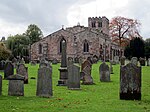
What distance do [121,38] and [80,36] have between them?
41.4ft

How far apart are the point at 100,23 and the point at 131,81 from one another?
77.4m

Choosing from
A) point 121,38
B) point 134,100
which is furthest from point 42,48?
point 134,100

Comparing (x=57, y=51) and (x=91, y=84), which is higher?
(x=57, y=51)

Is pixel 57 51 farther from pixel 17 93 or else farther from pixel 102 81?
pixel 17 93

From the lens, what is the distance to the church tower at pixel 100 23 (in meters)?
87.1

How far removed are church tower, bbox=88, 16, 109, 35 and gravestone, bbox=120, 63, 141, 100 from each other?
7584 centimetres

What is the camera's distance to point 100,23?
88.1 metres

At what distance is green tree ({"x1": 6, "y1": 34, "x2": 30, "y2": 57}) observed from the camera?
2918 inches

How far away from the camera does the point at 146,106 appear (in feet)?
33.5

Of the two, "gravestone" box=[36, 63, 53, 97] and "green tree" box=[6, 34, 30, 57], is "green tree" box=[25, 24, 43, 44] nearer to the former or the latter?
"green tree" box=[6, 34, 30, 57]

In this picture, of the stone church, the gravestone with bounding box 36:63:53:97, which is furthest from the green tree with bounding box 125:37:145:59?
the gravestone with bounding box 36:63:53:97

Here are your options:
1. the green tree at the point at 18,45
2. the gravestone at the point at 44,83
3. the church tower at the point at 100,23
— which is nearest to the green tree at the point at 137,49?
the green tree at the point at 18,45

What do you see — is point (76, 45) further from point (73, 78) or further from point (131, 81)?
point (131, 81)

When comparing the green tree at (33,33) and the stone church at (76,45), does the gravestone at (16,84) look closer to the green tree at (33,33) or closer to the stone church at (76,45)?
the stone church at (76,45)
